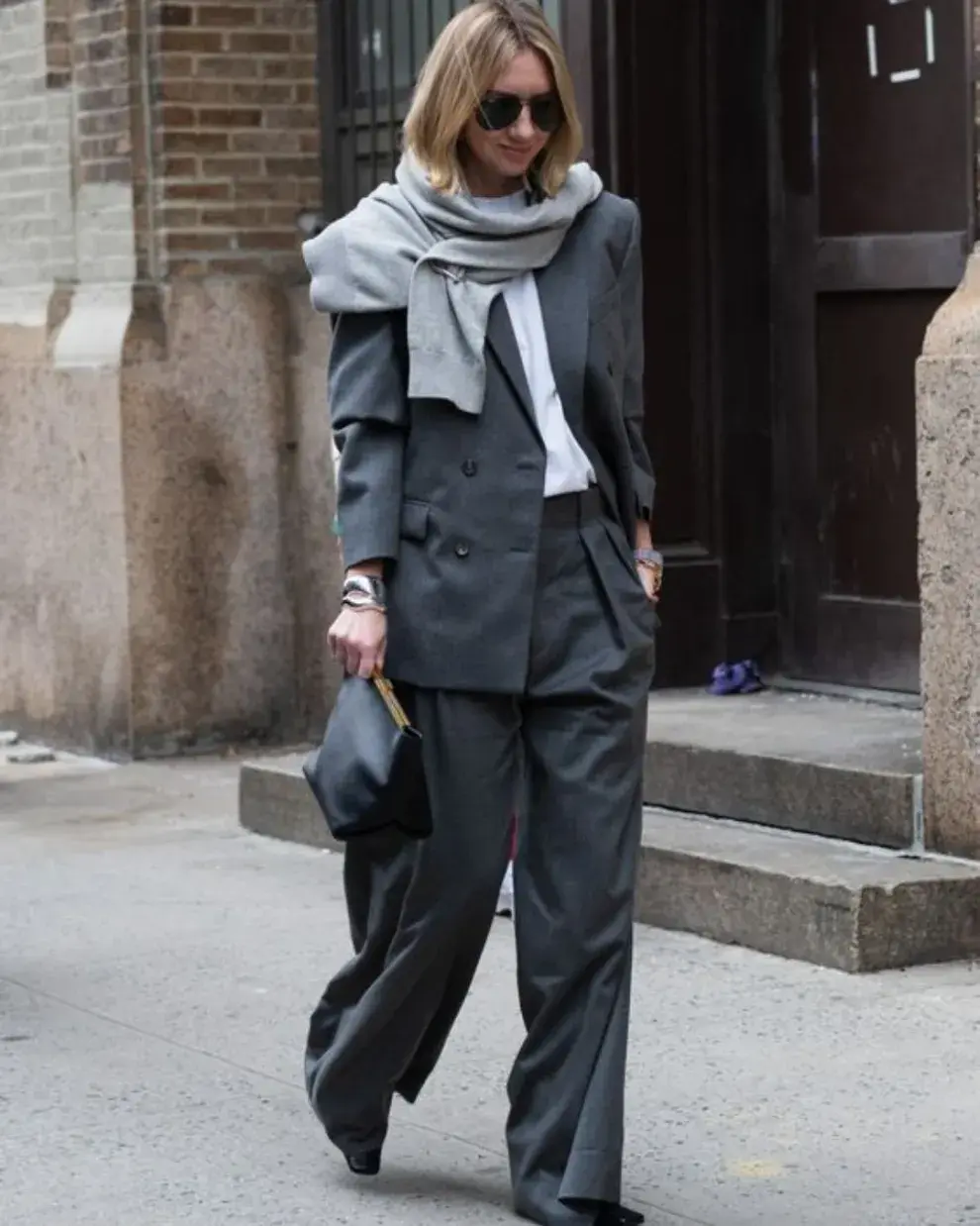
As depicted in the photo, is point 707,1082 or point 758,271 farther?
point 758,271

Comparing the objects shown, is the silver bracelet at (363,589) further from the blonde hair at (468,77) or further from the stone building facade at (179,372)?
the stone building facade at (179,372)

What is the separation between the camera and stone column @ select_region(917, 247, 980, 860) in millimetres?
6746

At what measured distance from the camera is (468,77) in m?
4.64

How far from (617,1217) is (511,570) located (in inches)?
41.8

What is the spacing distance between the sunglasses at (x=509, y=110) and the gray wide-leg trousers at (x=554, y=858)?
0.61 meters

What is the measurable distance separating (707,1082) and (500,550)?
1452 millimetres

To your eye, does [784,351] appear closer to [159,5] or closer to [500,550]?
[159,5]

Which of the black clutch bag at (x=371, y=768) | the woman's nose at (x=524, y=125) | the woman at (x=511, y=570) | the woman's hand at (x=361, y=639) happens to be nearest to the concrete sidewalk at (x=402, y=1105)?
the woman at (x=511, y=570)

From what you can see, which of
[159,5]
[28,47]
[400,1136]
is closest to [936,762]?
[400,1136]

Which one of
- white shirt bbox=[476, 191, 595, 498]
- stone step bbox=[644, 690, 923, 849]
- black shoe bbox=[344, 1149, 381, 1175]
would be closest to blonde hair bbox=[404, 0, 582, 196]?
white shirt bbox=[476, 191, 595, 498]

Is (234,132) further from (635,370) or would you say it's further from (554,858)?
(554,858)

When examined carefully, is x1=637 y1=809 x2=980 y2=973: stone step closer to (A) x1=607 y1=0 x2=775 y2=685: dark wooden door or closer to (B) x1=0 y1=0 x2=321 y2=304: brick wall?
(A) x1=607 y1=0 x2=775 y2=685: dark wooden door

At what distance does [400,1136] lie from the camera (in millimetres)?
5395

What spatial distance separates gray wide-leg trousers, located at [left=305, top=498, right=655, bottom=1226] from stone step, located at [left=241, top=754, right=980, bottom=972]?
1.81 meters
